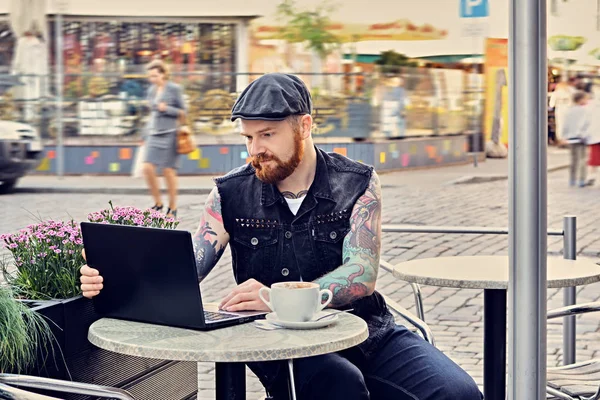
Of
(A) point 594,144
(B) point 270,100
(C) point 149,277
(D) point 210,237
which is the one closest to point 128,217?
(D) point 210,237

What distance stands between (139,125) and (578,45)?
8680 millimetres

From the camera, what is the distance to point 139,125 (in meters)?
17.1

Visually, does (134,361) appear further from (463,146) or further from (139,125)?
(463,146)

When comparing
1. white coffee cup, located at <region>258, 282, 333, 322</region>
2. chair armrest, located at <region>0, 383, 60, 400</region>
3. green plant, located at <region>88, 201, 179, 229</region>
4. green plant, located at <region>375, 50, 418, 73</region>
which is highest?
green plant, located at <region>375, 50, 418, 73</region>

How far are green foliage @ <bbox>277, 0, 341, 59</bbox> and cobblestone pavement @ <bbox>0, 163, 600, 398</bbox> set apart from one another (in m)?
2.56

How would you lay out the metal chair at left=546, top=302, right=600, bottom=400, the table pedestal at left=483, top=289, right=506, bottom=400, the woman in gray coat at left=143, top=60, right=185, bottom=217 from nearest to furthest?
1. the metal chair at left=546, top=302, right=600, bottom=400
2. the table pedestal at left=483, top=289, right=506, bottom=400
3. the woman in gray coat at left=143, top=60, right=185, bottom=217

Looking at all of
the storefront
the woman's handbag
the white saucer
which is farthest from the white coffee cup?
the storefront

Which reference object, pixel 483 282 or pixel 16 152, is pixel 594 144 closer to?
pixel 16 152

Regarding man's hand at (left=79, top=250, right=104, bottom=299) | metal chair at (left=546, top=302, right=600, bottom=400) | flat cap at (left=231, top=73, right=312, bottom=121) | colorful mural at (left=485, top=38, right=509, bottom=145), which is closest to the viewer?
→ man's hand at (left=79, top=250, right=104, bottom=299)

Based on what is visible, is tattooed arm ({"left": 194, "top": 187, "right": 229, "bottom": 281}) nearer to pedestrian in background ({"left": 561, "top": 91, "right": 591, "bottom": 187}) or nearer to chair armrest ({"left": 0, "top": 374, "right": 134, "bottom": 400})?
chair armrest ({"left": 0, "top": 374, "right": 134, "bottom": 400})

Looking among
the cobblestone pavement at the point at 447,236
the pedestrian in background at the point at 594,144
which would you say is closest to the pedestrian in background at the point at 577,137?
the pedestrian in background at the point at 594,144

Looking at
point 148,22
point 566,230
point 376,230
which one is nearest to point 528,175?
point 376,230

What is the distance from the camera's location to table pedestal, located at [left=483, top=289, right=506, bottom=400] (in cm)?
346

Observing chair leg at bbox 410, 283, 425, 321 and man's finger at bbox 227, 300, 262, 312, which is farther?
chair leg at bbox 410, 283, 425, 321
